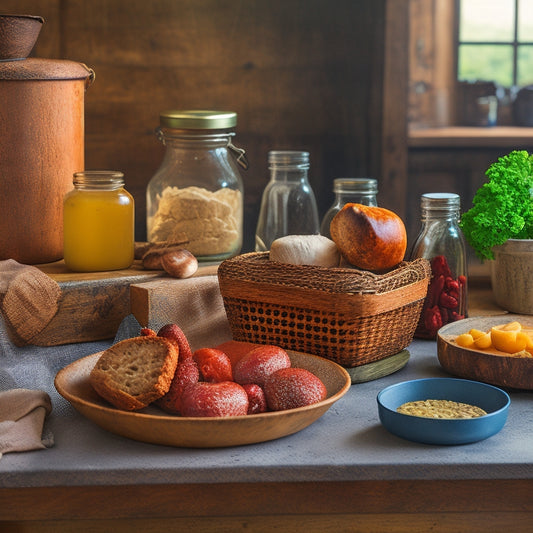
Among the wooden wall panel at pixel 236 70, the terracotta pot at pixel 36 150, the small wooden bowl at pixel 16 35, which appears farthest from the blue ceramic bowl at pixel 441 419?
the wooden wall panel at pixel 236 70

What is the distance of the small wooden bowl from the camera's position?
4.26 ft

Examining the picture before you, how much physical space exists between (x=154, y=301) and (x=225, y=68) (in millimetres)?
885

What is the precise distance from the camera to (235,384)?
922 mm

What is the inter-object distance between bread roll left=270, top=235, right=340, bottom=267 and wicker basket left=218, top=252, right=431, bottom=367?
23 millimetres

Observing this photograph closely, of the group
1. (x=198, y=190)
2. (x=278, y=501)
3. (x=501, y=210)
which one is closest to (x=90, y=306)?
(x=198, y=190)

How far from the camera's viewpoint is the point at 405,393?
989 mm

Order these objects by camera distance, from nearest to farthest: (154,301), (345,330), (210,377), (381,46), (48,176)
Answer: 1. (210,377)
2. (345,330)
3. (154,301)
4. (48,176)
5. (381,46)

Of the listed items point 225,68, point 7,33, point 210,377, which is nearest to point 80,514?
point 210,377

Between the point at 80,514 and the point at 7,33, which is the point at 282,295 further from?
the point at 7,33

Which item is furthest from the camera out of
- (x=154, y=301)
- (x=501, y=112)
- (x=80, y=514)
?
(x=501, y=112)

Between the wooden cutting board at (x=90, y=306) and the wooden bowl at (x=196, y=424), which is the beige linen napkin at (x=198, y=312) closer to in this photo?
the wooden cutting board at (x=90, y=306)

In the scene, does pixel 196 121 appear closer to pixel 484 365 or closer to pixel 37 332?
pixel 37 332

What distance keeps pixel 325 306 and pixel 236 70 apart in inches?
40.0

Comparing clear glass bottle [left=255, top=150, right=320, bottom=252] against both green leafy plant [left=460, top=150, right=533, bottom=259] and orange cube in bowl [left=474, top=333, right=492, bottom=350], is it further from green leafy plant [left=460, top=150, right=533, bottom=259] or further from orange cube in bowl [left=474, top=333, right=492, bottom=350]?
orange cube in bowl [left=474, top=333, right=492, bottom=350]
